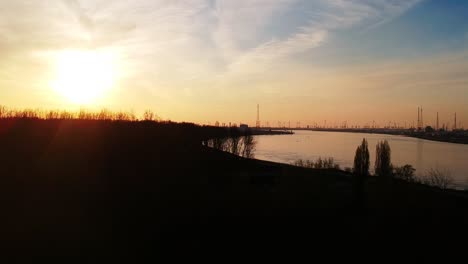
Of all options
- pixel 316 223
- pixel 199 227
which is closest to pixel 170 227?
pixel 199 227

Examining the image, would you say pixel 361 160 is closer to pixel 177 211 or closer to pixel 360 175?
pixel 360 175

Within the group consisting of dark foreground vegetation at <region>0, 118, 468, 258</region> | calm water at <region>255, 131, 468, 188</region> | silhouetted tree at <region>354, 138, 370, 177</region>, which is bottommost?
calm water at <region>255, 131, 468, 188</region>

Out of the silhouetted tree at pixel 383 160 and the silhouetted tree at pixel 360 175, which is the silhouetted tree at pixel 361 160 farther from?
the silhouetted tree at pixel 383 160

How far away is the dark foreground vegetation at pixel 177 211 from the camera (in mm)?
11031

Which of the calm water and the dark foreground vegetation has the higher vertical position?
the dark foreground vegetation

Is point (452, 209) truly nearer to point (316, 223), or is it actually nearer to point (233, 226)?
point (316, 223)

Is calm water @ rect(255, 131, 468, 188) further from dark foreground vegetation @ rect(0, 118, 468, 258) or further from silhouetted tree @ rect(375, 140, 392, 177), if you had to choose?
dark foreground vegetation @ rect(0, 118, 468, 258)

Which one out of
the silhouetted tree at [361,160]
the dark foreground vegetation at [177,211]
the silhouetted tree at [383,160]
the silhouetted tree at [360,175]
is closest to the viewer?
the dark foreground vegetation at [177,211]

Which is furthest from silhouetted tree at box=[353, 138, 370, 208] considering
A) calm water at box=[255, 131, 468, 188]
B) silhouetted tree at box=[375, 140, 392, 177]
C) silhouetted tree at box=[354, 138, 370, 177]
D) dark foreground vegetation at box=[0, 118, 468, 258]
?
calm water at box=[255, 131, 468, 188]

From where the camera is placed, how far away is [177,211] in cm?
1442

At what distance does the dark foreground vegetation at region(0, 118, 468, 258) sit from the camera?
11.0 meters

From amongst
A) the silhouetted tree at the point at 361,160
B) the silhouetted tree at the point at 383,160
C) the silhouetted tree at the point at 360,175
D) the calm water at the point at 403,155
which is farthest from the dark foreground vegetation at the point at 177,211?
the calm water at the point at 403,155

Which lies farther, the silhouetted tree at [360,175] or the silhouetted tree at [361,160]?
the silhouetted tree at [361,160]

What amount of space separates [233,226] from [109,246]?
13.8ft
